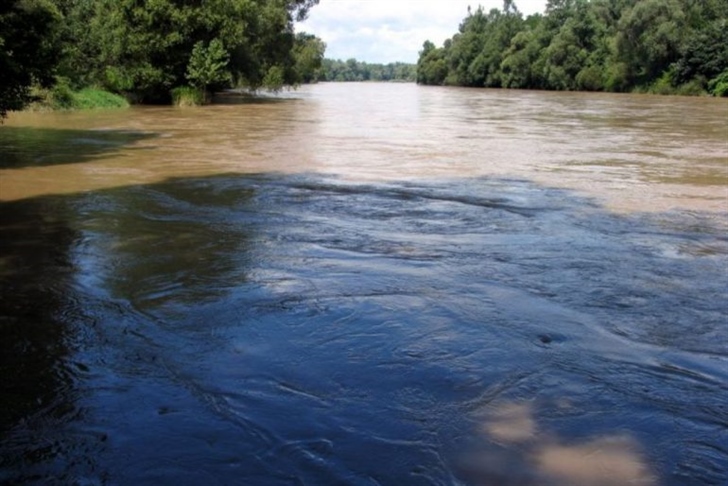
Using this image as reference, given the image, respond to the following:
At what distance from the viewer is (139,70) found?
33.3m

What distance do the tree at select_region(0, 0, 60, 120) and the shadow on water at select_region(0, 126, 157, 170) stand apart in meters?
1.17

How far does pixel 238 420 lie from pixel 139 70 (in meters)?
32.1

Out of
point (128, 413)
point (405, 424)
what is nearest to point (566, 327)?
point (405, 424)

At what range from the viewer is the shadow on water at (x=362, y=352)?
141 inches

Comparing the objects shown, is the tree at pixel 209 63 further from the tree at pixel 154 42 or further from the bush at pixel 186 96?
the bush at pixel 186 96

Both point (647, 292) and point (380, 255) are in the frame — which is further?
point (380, 255)

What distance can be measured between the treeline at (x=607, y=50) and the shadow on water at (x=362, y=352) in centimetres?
5210

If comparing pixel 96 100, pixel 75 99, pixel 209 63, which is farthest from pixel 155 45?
pixel 75 99

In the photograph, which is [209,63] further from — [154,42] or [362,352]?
[362,352]

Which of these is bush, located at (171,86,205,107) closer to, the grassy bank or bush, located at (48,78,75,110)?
the grassy bank

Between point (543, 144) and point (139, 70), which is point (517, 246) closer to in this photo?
point (543, 144)

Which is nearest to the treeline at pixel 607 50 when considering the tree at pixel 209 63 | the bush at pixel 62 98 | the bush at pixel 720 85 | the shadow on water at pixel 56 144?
the bush at pixel 720 85

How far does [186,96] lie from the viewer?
3472cm

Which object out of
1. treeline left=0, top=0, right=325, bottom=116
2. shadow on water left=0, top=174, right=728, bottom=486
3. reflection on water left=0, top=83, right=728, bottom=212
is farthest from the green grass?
shadow on water left=0, top=174, right=728, bottom=486
